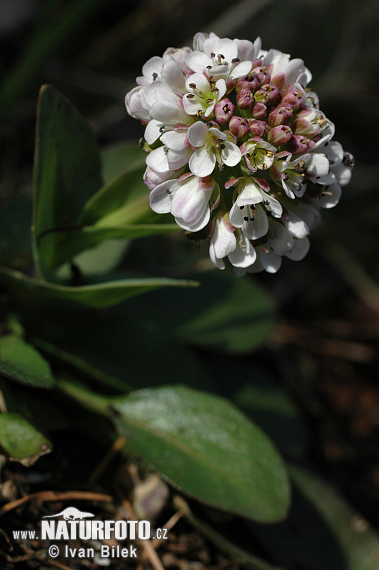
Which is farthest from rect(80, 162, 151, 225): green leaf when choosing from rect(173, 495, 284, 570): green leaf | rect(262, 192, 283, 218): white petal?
rect(173, 495, 284, 570): green leaf

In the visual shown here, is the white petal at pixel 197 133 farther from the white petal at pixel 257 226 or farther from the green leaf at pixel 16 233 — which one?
the green leaf at pixel 16 233

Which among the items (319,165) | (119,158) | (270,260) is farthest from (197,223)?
(119,158)

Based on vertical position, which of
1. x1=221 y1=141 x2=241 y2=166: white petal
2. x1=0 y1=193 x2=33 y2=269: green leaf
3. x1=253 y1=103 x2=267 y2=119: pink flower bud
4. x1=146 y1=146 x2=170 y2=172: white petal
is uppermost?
x1=253 y1=103 x2=267 y2=119: pink flower bud

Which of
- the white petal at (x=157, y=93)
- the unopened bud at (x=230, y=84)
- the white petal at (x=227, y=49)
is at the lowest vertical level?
the white petal at (x=157, y=93)

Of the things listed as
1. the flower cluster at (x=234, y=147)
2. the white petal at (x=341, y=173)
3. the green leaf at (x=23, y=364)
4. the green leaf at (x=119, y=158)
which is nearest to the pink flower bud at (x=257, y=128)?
the flower cluster at (x=234, y=147)

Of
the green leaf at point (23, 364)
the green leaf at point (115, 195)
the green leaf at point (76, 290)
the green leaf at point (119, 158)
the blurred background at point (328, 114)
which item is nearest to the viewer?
the green leaf at point (23, 364)

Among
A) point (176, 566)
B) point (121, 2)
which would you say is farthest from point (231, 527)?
point (121, 2)

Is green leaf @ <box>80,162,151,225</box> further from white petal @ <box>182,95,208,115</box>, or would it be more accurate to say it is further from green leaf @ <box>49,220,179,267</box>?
white petal @ <box>182,95,208,115</box>
